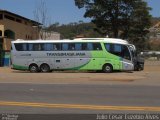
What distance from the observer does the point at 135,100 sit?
16.5 meters

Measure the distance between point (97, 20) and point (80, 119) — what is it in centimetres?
5854

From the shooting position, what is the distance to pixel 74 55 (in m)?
39.3

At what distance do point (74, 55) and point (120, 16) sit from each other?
105 ft

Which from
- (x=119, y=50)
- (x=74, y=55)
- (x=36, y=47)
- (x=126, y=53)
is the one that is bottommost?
(x=74, y=55)

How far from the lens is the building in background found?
63.1 metres

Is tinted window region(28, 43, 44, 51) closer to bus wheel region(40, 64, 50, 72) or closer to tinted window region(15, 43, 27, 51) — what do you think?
tinted window region(15, 43, 27, 51)

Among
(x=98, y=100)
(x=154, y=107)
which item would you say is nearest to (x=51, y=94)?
(x=98, y=100)

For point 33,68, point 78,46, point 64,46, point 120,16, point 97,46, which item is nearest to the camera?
point 97,46

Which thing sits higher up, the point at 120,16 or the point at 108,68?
the point at 120,16

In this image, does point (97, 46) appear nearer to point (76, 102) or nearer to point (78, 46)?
point (78, 46)

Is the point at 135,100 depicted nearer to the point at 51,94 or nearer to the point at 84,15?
the point at 51,94

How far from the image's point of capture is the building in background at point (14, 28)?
63.1 meters

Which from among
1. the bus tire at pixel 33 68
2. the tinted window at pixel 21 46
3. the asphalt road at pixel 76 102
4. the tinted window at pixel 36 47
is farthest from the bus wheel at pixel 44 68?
the asphalt road at pixel 76 102

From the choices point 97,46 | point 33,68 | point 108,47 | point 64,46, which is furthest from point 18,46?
point 108,47
